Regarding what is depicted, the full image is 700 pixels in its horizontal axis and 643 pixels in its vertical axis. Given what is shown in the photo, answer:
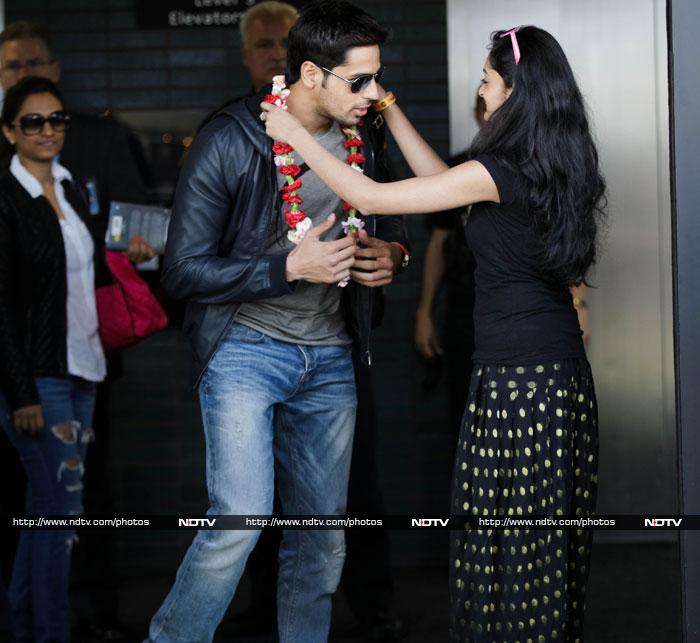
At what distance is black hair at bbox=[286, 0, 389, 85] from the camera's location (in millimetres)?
3703

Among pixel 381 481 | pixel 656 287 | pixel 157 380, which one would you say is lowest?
pixel 381 481

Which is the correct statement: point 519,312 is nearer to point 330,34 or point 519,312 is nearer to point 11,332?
point 330,34

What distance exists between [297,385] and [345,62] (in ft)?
3.09

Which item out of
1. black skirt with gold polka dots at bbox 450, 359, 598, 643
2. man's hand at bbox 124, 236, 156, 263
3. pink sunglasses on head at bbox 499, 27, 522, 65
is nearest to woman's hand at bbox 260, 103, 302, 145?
pink sunglasses on head at bbox 499, 27, 522, 65

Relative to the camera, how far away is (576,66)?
590 cm

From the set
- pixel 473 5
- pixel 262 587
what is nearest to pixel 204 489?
pixel 262 587

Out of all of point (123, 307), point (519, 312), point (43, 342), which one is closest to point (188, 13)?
point (123, 307)

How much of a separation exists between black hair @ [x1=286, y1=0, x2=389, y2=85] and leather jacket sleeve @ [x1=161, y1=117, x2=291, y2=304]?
0.29 meters

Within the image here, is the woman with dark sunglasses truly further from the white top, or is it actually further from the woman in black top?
the woman in black top

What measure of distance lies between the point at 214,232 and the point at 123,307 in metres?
1.29

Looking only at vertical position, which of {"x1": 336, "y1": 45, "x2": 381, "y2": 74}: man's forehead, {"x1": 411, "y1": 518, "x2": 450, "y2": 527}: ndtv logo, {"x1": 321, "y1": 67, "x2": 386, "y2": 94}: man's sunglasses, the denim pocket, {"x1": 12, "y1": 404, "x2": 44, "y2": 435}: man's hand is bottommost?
{"x1": 411, "y1": 518, "x2": 450, "y2": 527}: ndtv logo

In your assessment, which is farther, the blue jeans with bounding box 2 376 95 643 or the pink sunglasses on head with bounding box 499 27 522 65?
the blue jeans with bounding box 2 376 95 643

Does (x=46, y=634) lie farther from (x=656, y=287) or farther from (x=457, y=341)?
(x=656, y=287)

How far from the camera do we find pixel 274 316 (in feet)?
12.7
